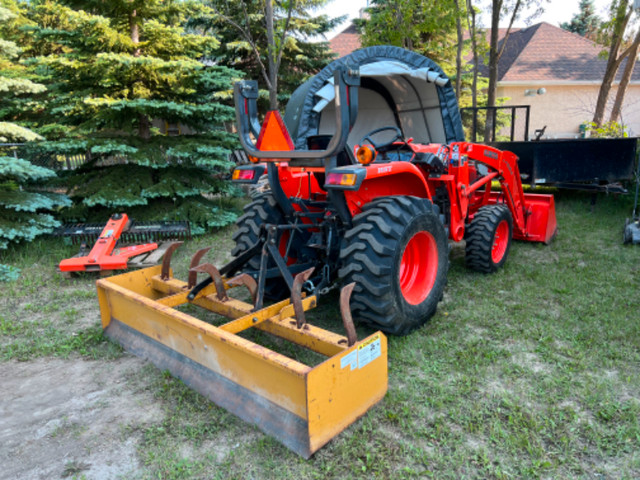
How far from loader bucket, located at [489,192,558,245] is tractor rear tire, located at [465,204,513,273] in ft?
2.43

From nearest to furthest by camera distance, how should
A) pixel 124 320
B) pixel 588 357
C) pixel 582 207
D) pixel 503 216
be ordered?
pixel 588 357
pixel 124 320
pixel 503 216
pixel 582 207

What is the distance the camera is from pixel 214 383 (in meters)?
2.75

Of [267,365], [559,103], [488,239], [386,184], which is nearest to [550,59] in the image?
[559,103]

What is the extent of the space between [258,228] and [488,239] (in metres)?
2.44

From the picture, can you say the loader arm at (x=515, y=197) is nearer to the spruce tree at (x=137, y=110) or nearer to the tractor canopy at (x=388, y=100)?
the tractor canopy at (x=388, y=100)

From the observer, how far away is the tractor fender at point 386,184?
334cm

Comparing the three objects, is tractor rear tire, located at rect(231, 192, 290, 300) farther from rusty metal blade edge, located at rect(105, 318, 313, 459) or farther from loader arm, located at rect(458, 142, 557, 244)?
loader arm, located at rect(458, 142, 557, 244)

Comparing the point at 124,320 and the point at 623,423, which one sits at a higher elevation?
the point at 124,320

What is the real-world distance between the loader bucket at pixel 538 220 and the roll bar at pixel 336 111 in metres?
3.57

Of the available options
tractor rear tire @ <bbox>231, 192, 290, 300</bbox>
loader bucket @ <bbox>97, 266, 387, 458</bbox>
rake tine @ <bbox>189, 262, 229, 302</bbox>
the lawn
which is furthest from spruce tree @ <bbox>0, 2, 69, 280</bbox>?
rake tine @ <bbox>189, 262, 229, 302</bbox>

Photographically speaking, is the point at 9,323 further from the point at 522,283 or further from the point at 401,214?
the point at 522,283

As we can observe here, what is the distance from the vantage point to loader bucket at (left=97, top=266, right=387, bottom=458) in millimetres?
2285

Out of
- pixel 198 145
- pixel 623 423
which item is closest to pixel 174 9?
pixel 198 145

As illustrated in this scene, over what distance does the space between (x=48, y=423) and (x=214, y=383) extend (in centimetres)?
99
